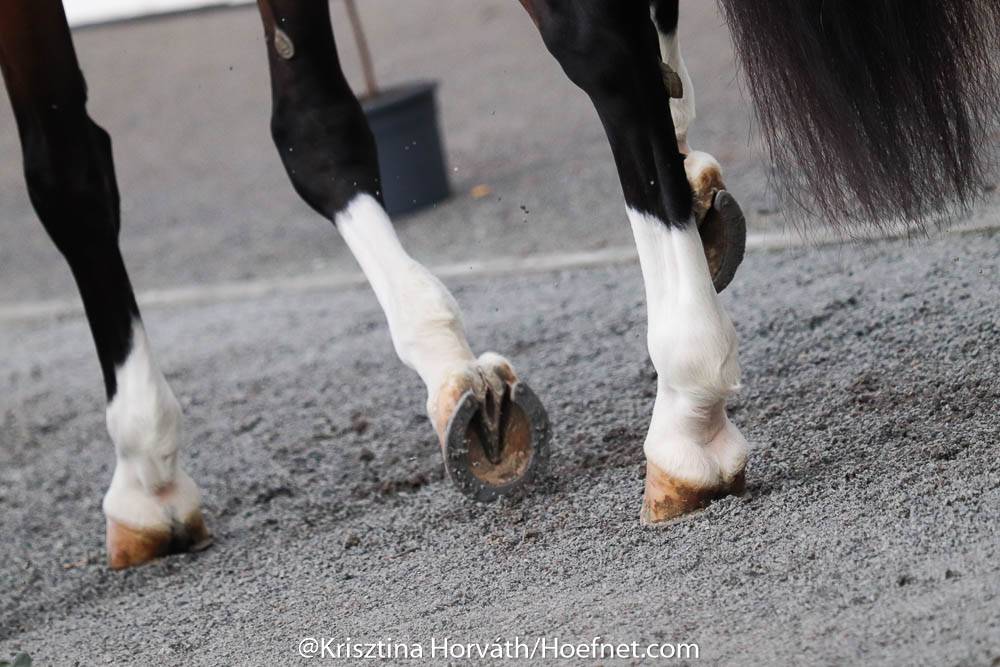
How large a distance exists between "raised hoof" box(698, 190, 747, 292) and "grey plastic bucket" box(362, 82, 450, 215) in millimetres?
3128

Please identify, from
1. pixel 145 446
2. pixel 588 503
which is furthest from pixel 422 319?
pixel 145 446

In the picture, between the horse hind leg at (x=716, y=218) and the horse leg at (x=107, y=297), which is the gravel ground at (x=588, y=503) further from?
the horse hind leg at (x=716, y=218)

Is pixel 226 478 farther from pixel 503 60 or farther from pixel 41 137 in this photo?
pixel 503 60

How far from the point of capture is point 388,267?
2.02 m

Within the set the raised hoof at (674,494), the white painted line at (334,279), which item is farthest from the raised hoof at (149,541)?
the white painted line at (334,279)

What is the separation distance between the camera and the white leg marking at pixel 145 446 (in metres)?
2.30

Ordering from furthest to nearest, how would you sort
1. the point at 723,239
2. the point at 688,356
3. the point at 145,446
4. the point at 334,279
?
the point at 334,279 < the point at 145,446 < the point at 723,239 < the point at 688,356

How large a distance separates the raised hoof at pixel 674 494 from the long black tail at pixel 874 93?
1.30ft

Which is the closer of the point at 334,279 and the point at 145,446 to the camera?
the point at 145,446

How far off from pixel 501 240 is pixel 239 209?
2.05 metres

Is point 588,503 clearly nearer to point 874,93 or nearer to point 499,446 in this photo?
point 499,446

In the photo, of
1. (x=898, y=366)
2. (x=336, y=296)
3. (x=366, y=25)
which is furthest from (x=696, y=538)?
(x=366, y=25)

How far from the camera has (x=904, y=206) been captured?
1807 millimetres

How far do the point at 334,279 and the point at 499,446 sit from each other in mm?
2449
